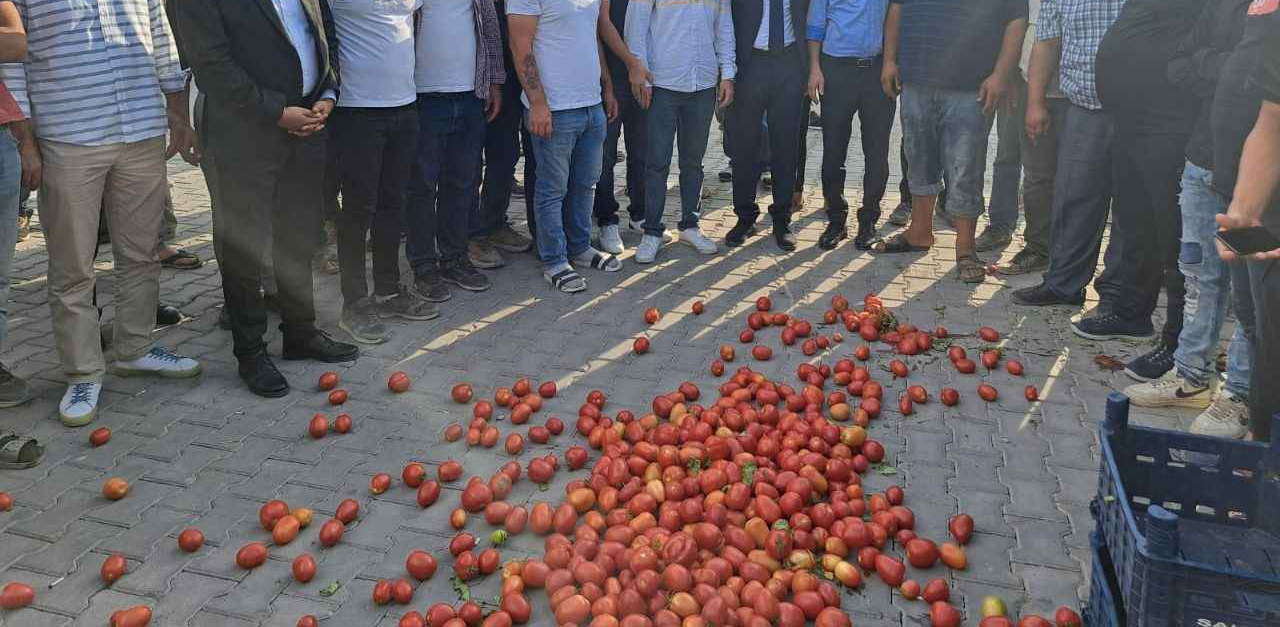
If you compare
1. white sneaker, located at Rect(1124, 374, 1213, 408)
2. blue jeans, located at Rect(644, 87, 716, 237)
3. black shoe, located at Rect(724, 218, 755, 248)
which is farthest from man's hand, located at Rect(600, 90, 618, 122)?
white sneaker, located at Rect(1124, 374, 1213, 408)

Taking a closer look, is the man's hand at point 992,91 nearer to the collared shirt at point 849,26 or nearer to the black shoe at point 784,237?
the collared shirt at point 849,26

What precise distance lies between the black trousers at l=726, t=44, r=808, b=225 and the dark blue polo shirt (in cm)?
80

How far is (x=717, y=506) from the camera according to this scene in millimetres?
3340

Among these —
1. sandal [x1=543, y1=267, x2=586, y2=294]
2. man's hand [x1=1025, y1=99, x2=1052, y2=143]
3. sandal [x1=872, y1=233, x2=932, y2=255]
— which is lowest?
sandal [x1=872, y1=233, x2=932, y2=255]

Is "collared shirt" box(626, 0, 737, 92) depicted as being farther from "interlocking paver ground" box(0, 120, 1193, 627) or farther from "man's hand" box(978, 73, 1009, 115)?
"man's hand" box(978, 73, 1009, 115)

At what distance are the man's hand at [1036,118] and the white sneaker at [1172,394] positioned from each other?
76.5 inches

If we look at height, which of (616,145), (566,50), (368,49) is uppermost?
(368,49)

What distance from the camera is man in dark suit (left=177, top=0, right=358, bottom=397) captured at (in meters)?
4.15

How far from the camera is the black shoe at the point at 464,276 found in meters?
6.02

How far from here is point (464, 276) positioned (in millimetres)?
6035

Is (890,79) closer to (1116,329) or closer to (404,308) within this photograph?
(1116,329)

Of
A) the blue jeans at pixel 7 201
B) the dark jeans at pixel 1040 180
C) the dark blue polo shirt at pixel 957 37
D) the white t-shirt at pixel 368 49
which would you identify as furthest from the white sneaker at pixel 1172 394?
the blue jeans at pixel 7 201

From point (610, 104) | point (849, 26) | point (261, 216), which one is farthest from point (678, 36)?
point (261, 216)

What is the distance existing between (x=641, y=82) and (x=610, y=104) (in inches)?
10.6
